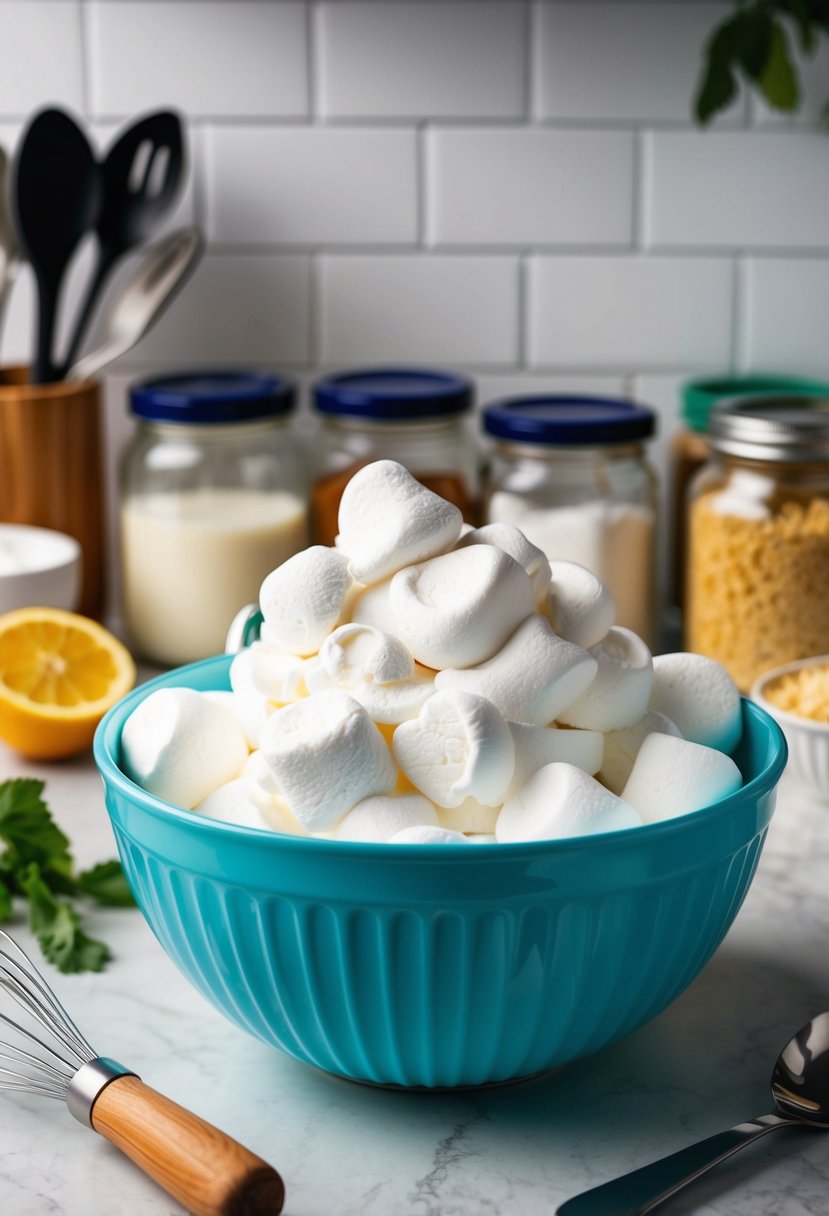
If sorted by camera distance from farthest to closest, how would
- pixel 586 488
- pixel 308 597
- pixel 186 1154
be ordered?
pixel 586 488
pixel 308 597
pixel 186 1154

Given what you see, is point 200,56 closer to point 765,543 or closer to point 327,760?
point 765,543

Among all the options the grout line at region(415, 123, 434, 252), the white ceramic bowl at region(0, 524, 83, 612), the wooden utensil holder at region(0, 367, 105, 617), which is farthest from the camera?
the grout line at region(415, 123, 434, 252)

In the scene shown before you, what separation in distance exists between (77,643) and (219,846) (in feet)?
2.06

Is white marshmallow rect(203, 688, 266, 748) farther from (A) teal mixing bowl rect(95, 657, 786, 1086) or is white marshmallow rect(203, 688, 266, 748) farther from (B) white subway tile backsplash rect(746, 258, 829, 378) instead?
(B) white subway tile backsplash rect(746, 258, 829, 378)

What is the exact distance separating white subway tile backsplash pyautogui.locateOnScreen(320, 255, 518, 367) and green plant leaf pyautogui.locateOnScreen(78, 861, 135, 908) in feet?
2.58

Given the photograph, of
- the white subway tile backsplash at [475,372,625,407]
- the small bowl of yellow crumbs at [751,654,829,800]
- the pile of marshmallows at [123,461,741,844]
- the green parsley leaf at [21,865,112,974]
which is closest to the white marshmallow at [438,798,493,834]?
the pile of marshmallows at [123,461,741,844]

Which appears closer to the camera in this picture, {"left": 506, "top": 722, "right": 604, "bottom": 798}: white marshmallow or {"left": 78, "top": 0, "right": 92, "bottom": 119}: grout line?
{"left": 506, "top": 722, "right": 604, "bottom": 798}: white marshmallow

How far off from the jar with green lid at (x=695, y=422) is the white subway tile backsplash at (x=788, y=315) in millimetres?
27

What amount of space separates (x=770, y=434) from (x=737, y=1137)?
0.71 meters

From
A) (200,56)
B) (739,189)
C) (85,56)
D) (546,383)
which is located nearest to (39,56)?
(85,56)

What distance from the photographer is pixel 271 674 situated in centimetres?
72

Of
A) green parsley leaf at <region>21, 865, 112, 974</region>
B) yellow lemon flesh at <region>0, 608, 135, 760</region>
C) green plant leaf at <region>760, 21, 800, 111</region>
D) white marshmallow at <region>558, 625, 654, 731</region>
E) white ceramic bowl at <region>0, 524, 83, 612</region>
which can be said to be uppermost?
green plant leaf at <region>760, 21, 800, 111</region>

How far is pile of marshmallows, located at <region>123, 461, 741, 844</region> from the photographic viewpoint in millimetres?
646

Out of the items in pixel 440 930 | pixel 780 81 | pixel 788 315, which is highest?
pixel 780 81
